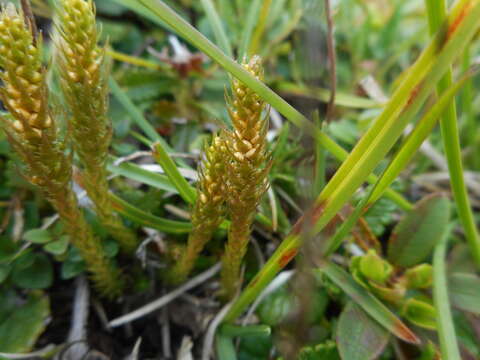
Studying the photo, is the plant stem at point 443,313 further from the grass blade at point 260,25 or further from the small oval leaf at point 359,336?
the grass blade at point 260,25

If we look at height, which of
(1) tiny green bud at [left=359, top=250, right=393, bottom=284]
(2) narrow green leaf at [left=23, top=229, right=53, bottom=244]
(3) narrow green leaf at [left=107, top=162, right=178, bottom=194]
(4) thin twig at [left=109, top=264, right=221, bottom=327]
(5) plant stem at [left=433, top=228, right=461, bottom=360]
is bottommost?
(5) plant stem at [left=433, top=228, right=461, bottom=360]

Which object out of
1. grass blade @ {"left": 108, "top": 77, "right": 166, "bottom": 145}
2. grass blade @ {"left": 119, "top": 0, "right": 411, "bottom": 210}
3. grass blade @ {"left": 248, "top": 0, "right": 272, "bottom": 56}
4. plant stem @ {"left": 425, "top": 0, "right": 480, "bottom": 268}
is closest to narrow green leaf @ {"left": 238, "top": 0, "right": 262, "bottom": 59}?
grass blade @ {"left": 248, "top": 0, "right": 272, "bottom": 56}

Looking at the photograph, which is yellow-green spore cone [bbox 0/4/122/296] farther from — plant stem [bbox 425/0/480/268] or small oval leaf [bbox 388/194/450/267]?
small oval leaf [bbox 388/194/450/267]

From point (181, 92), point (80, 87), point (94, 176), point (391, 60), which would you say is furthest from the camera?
point (391, 60)

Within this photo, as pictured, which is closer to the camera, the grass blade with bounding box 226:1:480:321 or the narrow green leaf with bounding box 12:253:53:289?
the grass blade with bounding box 226:1:480:321

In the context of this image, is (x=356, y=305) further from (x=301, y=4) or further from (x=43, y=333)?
(x=301, y=4)

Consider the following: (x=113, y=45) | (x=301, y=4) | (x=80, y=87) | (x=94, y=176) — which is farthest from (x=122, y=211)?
(x=301, y=4)
